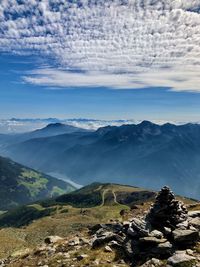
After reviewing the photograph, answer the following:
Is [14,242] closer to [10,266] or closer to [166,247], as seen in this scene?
[10,266]

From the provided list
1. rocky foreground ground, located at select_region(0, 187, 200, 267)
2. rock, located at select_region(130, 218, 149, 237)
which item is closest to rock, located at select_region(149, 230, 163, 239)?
rocky foreground ground, located at select_region(0, 187, 200, 267)

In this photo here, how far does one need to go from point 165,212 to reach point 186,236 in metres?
4.51

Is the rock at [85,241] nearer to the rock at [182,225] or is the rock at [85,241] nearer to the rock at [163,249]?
the rock at [182,225]

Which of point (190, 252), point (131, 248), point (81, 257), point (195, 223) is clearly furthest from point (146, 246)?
point (195, 223)

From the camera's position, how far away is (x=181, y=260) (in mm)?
26781


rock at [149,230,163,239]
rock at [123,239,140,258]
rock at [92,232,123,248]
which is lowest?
rock at [92,232,123,248]

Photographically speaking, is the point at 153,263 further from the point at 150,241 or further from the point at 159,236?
Result: the point at 159,236

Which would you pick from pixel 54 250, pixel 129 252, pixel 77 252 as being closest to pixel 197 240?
pixel 129 252

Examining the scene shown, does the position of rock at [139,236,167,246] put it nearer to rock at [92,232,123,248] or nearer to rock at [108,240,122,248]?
rock at [108,240,122,248]

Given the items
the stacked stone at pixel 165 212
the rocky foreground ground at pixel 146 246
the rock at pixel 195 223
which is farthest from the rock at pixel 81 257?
the rock at pixel 195 223

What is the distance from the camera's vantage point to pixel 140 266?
27875 millimetres

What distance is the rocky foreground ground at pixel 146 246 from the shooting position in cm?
2915

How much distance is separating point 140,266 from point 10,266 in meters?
15.8

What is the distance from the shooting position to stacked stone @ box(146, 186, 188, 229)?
1334 inches
